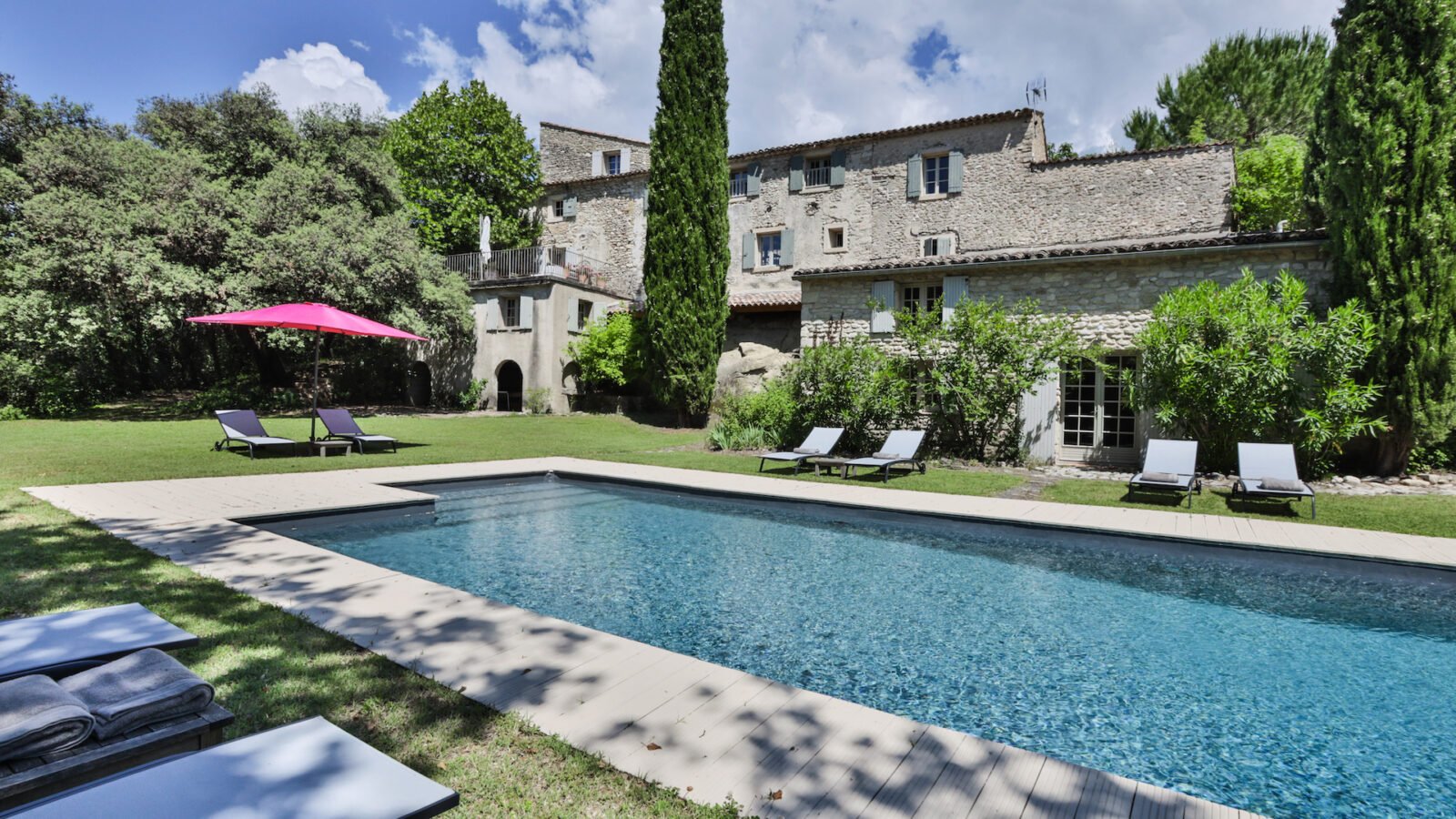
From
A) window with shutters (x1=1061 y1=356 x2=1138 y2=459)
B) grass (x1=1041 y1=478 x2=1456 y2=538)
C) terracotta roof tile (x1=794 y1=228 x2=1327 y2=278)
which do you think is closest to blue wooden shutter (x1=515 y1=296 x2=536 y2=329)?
terracotta roof tile (x1=794 y1=228 x2=1327 y2=278)

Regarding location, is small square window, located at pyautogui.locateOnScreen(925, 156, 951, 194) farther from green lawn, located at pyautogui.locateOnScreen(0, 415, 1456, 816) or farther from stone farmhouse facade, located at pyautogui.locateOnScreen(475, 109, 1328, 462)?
green lawn, located at pyautogui.locateOnScreen(0, 415, 1456, 816)

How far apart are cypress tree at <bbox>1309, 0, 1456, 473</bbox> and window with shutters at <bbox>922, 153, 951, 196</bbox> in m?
13.0

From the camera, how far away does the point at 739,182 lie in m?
26.5

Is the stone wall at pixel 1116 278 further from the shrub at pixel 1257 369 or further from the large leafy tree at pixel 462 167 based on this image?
the large leafy tree at pixel 462 167

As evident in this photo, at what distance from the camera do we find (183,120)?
22.5m

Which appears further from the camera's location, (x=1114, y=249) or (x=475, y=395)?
(x=475, y=395)

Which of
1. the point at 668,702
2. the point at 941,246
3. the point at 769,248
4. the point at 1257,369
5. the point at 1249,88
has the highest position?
the point at 1249,88

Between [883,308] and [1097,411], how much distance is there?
16.2ft

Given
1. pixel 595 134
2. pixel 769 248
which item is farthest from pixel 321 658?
pixel 595 134

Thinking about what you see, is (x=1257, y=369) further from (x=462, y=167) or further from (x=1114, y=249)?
(x=462, y=167)

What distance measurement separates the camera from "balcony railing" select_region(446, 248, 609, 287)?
24.0 m

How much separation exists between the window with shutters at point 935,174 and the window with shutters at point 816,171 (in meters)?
3.63

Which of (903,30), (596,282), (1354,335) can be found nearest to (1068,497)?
(1354,335)

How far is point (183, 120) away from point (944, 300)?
25.6m
